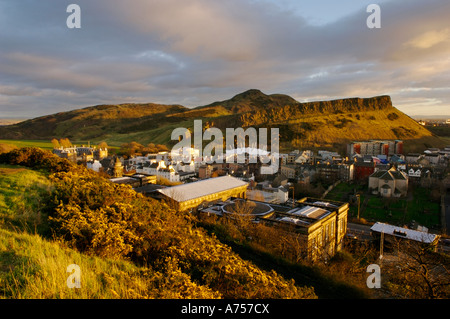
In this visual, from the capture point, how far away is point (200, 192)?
23.6 m

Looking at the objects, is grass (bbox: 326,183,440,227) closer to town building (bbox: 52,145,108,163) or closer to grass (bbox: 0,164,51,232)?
grass (bbox: 0,164,51,232)

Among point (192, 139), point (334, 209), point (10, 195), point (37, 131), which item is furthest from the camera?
point (37, 131)

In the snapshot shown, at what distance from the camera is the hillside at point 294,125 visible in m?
84.8

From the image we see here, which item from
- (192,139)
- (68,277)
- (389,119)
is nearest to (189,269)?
(68,277)

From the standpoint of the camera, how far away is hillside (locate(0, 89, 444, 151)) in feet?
278

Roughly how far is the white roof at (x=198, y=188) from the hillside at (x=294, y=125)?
53.4 meters

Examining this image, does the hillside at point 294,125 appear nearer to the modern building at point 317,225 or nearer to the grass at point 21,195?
the modern building at point 317,225

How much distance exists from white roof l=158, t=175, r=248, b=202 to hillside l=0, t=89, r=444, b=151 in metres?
53.4

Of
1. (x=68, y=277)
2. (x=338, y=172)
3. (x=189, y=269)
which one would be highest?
(x=68, y=277)

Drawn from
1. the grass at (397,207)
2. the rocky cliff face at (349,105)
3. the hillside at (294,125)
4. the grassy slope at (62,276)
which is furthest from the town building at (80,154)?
the rocky cliff face at (349,105)

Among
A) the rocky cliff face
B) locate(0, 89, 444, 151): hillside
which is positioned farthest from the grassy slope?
the rocky cliff face
